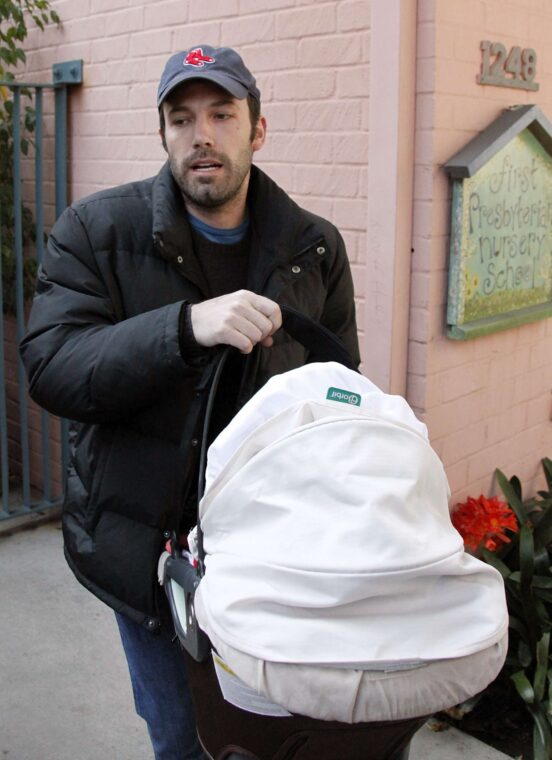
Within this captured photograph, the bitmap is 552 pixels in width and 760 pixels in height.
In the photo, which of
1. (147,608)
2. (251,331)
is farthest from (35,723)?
(251,331)

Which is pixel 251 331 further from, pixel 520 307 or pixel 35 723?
pixel 520 307

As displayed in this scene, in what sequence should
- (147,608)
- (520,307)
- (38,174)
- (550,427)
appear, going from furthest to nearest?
1. (38,174)
2. (550,427)
3. (520,307)
4. (147,608)

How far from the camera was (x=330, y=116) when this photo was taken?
338 centimetres

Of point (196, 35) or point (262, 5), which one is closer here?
point (262, 5)

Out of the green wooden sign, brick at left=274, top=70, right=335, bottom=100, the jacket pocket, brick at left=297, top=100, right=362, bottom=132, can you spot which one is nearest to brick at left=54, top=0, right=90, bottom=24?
brick at left=274, top=70, right=335, bottom=100

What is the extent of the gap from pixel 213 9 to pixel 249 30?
0.25 metres

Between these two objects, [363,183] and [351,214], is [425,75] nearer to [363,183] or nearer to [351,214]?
[363,183]

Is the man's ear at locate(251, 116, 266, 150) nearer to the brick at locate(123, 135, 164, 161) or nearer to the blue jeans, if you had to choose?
the blue jeans

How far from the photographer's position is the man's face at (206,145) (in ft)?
6.60

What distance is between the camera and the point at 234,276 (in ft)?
6.92

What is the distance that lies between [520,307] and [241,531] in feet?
8.83

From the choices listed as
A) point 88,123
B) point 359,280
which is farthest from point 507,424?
point 88,123

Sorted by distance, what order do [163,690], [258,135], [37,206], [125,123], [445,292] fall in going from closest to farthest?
[163,690] < [258,135] < [445,292] < [125,123] < [37,206]

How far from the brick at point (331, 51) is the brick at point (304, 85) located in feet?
0.13
